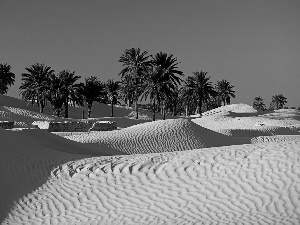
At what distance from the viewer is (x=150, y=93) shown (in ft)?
145

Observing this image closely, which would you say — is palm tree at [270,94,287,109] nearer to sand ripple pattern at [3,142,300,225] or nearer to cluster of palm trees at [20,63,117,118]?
cluster of palm trees at [20,63,117,118]

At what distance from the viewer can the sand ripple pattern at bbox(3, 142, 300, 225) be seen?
7.38m

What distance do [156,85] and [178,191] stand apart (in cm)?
3549

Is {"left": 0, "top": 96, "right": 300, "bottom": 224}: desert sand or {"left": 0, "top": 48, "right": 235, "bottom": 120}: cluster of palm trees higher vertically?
{"left": 0, "top": 48, "right": 235, "bottom": 120}: cluster of palm trees

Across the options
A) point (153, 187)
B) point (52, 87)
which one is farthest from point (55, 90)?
point (153, 187)

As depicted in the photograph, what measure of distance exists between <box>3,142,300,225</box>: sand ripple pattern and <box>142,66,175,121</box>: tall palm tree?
32.8 metres

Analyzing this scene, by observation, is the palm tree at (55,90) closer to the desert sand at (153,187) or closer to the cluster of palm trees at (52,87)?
the cluster of palm trees at (52,87)

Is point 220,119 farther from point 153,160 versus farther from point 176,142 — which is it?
point 153,160

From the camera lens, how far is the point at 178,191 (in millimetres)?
8758

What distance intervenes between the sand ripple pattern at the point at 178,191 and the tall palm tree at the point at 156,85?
32.8 meters

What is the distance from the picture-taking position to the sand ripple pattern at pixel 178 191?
738cm

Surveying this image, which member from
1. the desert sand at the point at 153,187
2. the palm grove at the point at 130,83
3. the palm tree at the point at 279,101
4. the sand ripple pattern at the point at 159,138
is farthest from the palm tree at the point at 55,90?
the palm tree at the point at 279,101

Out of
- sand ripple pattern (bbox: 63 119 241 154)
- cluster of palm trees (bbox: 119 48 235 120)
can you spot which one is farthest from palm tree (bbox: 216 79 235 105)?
sand ripple pattern (bbox: 63 119 241 154)

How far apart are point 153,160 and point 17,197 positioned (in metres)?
3.68
